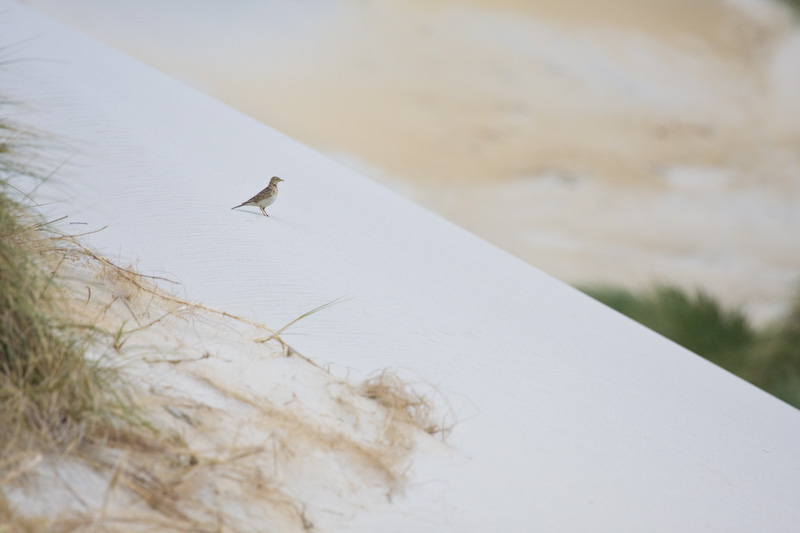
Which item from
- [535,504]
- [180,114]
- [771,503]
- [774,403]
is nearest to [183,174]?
[180,114]

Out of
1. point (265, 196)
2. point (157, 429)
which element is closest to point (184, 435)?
point (157, 429)

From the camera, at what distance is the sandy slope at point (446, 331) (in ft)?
6.90

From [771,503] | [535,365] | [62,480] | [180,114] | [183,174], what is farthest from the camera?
[180,114]

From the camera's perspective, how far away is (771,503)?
2.47 meters

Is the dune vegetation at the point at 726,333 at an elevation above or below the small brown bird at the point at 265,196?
above

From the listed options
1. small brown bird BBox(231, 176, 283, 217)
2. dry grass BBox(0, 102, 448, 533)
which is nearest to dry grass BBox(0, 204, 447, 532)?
dry grass BBox(0, 102, 448, 533)

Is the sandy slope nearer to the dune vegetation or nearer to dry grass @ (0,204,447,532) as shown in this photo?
dry grass @ (0,204,447,532)

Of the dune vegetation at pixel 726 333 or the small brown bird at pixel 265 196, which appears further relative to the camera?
the dune vegetation at pixel 726 333

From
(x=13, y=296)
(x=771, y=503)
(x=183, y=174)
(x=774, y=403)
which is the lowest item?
(x=13, y=296)

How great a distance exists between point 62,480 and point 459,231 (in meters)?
3.71

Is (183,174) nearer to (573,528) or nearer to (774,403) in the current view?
(573,528)

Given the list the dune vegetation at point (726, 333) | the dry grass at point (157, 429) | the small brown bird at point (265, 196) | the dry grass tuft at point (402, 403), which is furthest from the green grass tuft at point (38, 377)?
the dune vegetation at point (726, 333)

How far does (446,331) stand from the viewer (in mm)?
2982

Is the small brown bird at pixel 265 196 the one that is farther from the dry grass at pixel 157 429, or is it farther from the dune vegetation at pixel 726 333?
the dune vegetation at pixel 726 333
